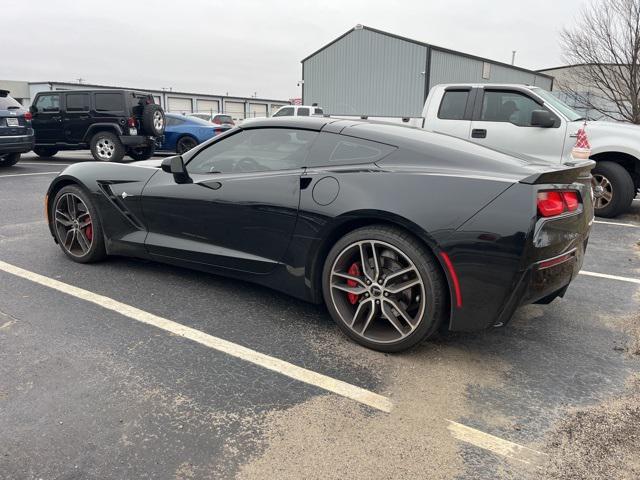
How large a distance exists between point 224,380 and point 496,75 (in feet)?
95.2

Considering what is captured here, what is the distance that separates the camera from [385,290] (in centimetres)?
285

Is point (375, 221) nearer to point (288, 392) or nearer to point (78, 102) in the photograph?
point (288, 392)

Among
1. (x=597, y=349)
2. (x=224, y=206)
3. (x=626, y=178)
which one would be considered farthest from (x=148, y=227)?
(x=626, y=178)

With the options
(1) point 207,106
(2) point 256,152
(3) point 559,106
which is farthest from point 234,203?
(1) point 207,106

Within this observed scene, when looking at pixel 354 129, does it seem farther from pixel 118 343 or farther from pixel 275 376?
pixel 118 343

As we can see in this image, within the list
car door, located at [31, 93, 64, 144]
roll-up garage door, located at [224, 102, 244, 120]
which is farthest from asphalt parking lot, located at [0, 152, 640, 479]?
roll-up garage door, located at [224, 102, 244, 120]

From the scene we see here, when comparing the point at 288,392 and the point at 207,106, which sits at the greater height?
the point at 207,106

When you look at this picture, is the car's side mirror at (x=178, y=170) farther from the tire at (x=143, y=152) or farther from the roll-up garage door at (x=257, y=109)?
the roll-up garage door at (x=257, y=109)

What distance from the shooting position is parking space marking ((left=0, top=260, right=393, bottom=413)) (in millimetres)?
2496

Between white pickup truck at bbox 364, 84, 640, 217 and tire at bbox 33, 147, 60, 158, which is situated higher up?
white pickup truck at bbox 364, 84, 640, 217

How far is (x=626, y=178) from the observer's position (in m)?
6.87

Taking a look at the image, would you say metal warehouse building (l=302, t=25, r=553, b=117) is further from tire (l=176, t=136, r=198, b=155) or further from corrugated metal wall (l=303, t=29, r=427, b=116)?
tire (l=176, t=136, r=198, b=155)

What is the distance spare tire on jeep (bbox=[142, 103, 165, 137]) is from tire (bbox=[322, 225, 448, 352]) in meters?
10.4

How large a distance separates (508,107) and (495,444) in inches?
242
